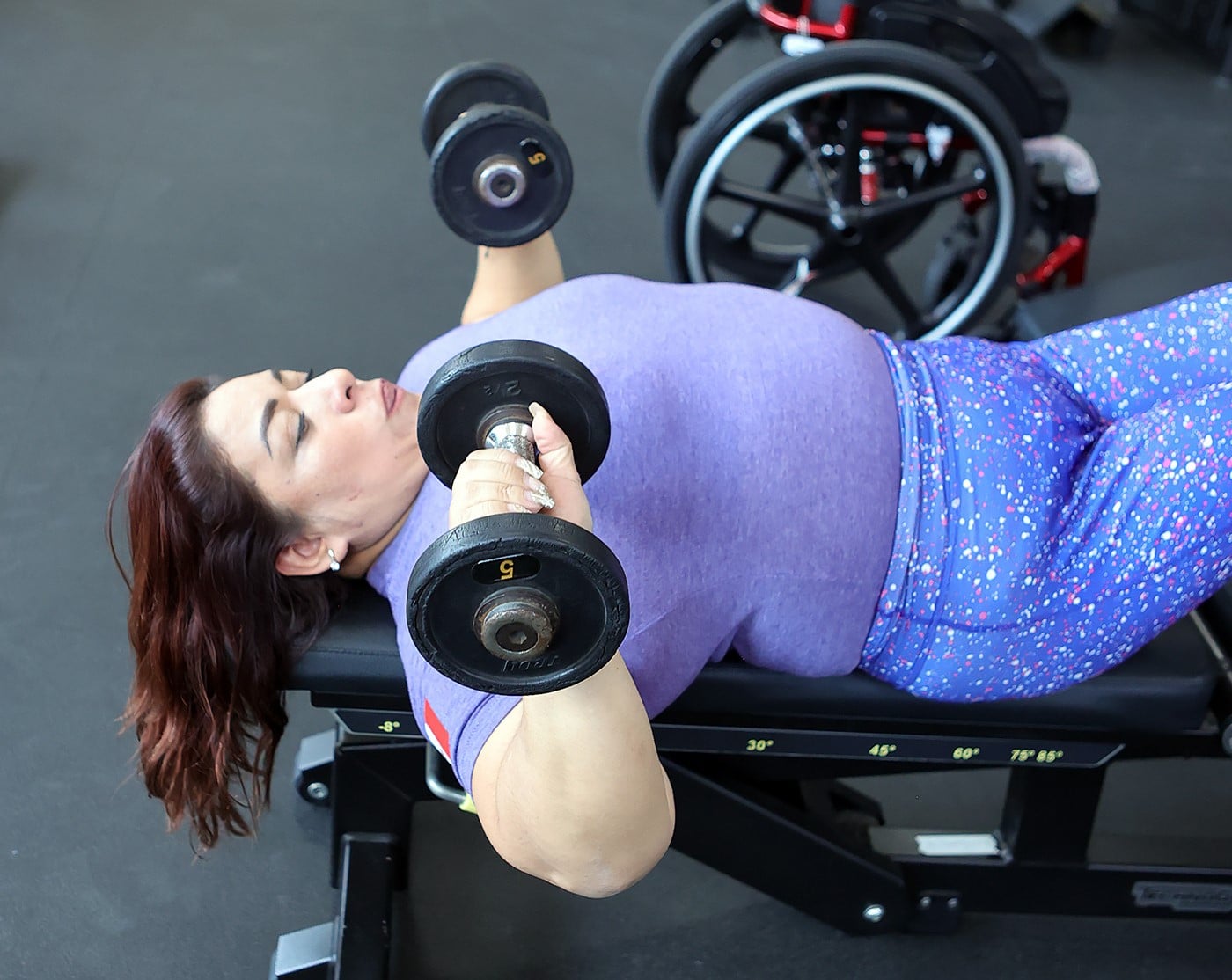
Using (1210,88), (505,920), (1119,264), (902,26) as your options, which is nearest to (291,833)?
(505,920)

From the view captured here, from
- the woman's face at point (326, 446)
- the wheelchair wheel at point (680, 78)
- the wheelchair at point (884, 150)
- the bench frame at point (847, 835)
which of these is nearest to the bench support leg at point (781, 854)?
the bench frame at point (847, 835)

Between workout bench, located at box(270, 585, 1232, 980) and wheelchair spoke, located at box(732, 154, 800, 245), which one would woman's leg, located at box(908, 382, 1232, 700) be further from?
wheelchair spoke, located at box(732, 154, 800, 245)

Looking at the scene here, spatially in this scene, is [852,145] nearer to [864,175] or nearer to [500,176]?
[864,175]

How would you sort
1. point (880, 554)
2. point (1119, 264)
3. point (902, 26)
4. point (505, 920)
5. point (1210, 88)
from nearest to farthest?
point (880, 554) → point (505, 920) → point (902, 26) → point (1119, 264) → point (1210, 88)

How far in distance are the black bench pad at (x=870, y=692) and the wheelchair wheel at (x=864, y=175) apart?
1123 mm

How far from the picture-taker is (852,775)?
4.39 ft

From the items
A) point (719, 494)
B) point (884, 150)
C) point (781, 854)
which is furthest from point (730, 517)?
point (884, 150)

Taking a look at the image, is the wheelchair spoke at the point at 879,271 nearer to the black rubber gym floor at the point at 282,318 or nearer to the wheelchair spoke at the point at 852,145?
the wheelchair spoke at the point at 852,145

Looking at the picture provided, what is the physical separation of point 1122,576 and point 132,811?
1.28 metres

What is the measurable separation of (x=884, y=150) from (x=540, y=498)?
1.68 metres

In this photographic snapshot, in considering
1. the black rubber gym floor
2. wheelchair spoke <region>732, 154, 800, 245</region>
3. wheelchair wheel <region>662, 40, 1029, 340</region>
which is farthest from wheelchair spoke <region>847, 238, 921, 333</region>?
the black rubber gym floor

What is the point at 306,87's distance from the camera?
11.5 feet

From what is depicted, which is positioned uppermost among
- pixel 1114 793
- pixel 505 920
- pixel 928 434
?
pixel 928 434

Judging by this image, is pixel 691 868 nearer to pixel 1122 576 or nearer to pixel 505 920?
pixel 505 920
